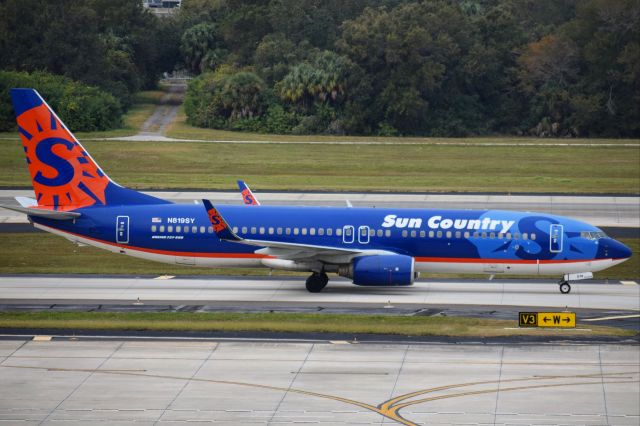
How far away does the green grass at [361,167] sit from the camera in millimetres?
76750

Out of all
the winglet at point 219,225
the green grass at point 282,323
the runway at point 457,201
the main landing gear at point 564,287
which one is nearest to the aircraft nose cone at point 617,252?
the main landing gear at point 564,287

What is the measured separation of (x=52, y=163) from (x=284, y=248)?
10.5 metres

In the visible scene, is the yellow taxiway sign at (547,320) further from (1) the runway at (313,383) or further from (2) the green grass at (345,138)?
(2) the green grass at (345,138)

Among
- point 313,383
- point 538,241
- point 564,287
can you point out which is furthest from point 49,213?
point 564,287

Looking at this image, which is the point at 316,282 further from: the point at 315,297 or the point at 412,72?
the point at 412,72

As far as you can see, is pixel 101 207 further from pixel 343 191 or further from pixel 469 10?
pixel 469 10

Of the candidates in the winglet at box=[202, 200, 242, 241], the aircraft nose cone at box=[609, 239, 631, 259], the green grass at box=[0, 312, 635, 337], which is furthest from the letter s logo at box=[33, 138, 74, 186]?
the aircraft nose cone at box=[609, 239, 631, 259]

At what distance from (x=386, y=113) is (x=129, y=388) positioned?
8075 centimetres

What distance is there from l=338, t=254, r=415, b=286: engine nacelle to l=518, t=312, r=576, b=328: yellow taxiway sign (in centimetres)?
652

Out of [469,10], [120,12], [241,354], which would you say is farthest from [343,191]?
[120,12]

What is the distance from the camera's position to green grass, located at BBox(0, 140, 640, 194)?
7675 cm

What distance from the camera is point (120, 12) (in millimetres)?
139000

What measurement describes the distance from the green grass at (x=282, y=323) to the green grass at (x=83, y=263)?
947 centimetres

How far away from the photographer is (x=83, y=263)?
51.5m
